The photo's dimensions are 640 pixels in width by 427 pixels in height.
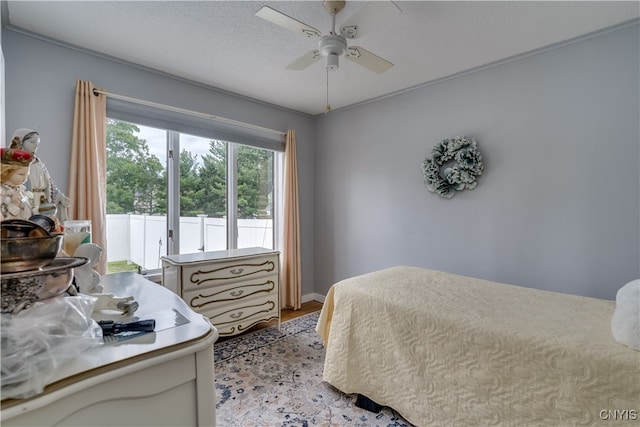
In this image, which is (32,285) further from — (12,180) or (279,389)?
(279,389)

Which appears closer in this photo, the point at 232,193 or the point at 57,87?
the point at 57,87

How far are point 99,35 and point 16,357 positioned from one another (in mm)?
2355

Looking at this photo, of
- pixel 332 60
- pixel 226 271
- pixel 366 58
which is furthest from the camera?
pixel 226 271

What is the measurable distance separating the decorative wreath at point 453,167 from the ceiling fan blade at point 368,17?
58.9 inches

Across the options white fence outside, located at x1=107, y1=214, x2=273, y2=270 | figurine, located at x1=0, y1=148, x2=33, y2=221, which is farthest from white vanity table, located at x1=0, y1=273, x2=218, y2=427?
white fence outside, located at x1=107, y1=214, x2=273, y2=270

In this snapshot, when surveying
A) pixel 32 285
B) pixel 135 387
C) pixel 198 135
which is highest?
pixel 198 135

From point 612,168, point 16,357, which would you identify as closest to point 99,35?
point 16,357

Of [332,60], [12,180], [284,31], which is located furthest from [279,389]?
[284,31]

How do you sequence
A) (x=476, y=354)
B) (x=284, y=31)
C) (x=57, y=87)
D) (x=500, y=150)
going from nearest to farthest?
1. (x=476, y=354)
2. (x=284, y=31)
3. (x=57, y=87)
4. (x=500, y=150)

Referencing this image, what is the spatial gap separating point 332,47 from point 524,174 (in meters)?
1.81

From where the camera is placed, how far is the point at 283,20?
1.50m

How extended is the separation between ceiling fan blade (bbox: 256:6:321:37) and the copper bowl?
1.34 meters

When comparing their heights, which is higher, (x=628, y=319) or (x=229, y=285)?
(x=628, y=319)

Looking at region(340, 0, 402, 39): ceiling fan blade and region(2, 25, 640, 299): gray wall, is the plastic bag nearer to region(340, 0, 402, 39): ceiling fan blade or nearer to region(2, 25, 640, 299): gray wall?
region(340, 0, 402, 39): ceiling fan blade
